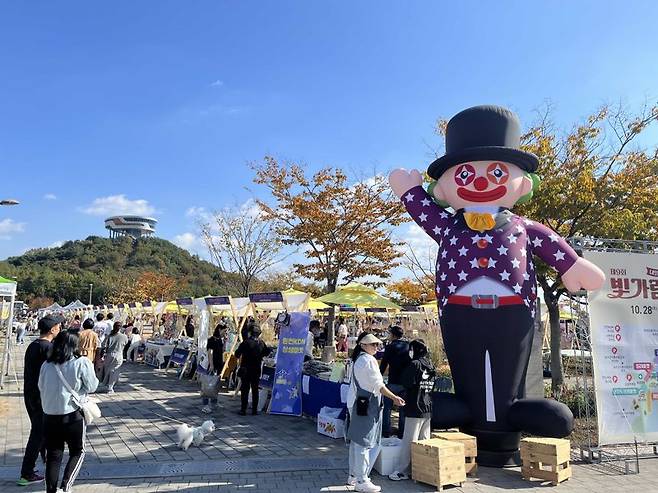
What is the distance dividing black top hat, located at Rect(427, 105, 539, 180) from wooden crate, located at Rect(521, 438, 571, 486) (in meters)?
3.57

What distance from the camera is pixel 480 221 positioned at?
6645 millimetres

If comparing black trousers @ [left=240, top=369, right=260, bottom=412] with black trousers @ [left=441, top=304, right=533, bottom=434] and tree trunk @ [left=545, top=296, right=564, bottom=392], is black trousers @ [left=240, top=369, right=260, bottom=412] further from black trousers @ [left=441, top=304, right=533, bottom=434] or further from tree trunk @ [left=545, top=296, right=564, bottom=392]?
tree trunk @ [left=545, top=296, right=564, bottom=392]

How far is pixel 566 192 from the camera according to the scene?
367 inches

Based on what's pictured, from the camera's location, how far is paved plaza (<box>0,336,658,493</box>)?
18.0 ft

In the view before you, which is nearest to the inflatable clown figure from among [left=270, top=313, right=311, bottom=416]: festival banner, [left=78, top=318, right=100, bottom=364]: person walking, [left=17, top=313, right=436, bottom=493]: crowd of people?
[left=17, top=313, right=436, bottom=493]: crowd of people

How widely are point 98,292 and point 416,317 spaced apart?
49.0m

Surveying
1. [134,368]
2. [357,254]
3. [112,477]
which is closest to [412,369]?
[112,477]

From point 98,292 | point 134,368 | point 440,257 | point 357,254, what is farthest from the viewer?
point 98,292

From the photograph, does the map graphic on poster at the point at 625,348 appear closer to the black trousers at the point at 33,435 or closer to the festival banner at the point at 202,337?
the black trousers at the point at 33,435

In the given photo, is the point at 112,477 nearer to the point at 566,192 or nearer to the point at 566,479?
the point at 566,479

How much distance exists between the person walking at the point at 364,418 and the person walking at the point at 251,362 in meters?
3.98

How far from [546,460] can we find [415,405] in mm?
1556

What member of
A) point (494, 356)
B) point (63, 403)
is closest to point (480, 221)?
point (494, 356)

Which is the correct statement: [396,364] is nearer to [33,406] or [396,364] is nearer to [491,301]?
[491,301]
